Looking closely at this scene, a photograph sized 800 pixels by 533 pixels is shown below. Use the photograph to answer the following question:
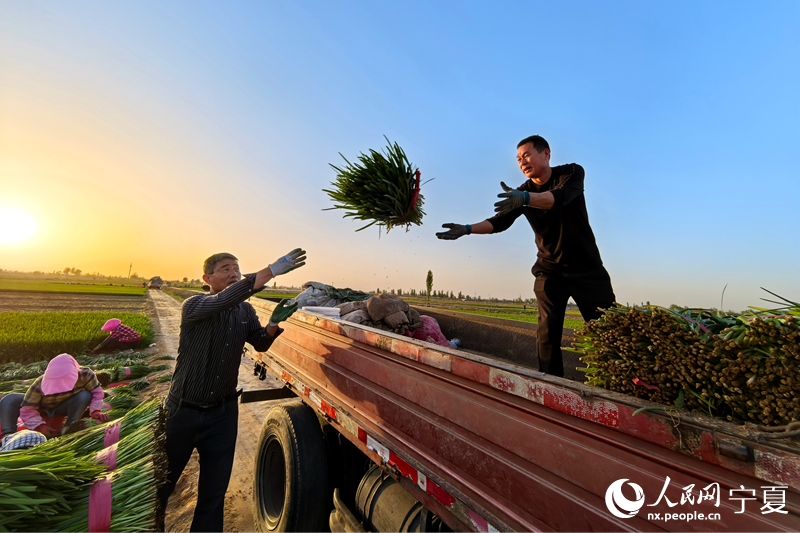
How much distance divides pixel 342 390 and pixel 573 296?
1.74 m

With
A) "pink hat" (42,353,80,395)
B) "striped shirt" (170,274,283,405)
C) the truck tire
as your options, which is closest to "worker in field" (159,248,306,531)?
"striped shirt" (170,274,283,405)

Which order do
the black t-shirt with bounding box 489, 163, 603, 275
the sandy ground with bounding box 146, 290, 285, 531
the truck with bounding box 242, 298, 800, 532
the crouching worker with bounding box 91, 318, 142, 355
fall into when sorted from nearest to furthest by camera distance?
the truck with bounding box 242, 298, 800, 532 < the black t-shirt with bounding box 489, 163, 603, 275 < the sandy ground with bounding box 146, 290, 285, 531 < the crouching worker with bounding box 91, 318, 142, 355

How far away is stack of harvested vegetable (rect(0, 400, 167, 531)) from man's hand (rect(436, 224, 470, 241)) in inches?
94.0

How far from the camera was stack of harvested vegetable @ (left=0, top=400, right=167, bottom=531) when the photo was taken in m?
1.43

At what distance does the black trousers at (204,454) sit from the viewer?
2.38m

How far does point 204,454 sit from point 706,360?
3011 mm

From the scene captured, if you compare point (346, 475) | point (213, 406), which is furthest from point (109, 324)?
point (346, 475)

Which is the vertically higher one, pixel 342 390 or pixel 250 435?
pixel 342 390

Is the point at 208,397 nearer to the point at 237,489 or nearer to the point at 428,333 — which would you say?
the point at 237,489

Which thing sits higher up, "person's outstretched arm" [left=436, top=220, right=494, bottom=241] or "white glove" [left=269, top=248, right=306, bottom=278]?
"person's outstretched arm" [left=436, top=220, right=494, bottom=241]

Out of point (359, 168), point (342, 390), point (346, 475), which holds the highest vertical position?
point (359, 168)

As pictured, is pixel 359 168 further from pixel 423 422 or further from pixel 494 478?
pixel 494 478

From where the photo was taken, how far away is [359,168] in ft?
12.5

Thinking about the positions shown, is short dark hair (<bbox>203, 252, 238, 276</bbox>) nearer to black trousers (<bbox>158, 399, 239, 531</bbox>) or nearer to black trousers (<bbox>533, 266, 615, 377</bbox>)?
black trousers (<bbox>158, 399, 239, 531</bbox>)
